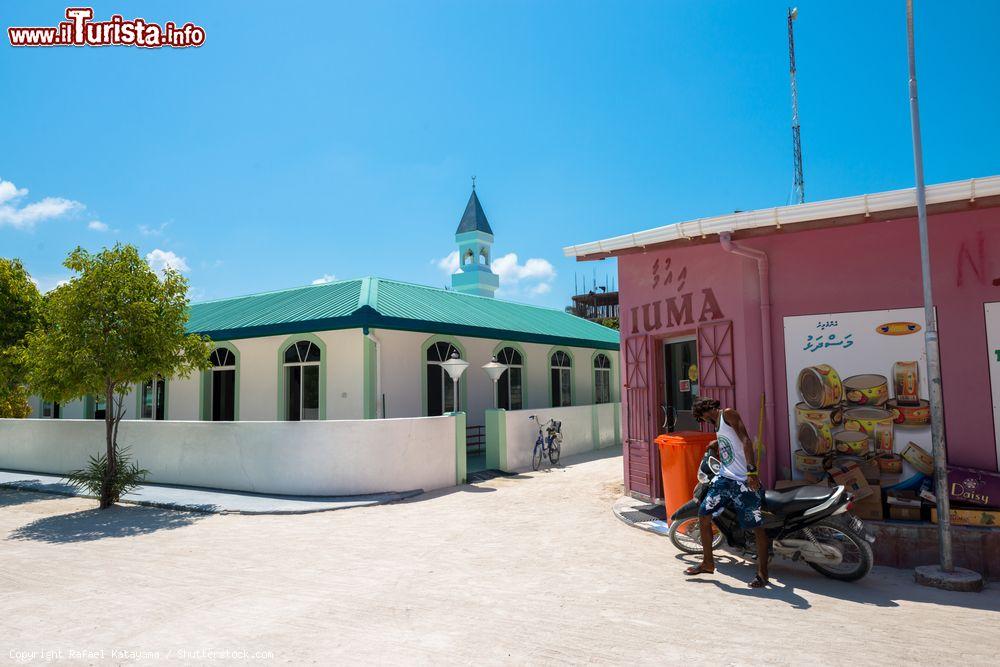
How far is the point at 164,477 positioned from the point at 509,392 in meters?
8.86

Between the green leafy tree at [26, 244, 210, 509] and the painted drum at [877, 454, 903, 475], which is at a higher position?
the green leafy tree at [26, 244, 210, 509]

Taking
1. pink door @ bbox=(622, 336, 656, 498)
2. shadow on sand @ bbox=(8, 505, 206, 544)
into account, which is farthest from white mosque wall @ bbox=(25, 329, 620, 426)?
pink door @ bbox=(622, 336, 656, 498)

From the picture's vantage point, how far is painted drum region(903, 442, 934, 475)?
6594 millimetres

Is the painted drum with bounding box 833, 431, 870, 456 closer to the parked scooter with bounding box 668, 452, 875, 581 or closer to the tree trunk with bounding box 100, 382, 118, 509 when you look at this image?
the parked scooter with bounding box 668, 452, 875, 581

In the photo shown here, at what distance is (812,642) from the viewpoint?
4281 millimetres

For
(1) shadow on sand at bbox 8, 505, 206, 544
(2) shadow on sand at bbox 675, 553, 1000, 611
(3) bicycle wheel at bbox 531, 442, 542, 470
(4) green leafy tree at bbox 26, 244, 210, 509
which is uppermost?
(4) green leafy tree at bbox 26, 244, 210, 509

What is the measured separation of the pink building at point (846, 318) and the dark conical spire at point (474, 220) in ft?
66.5

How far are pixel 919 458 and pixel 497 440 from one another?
26.5ft

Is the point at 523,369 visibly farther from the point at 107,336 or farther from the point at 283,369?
the point at 107,336

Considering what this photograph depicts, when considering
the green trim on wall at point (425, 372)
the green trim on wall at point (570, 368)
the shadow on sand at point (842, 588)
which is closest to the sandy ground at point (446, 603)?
the shadow on sand at point (842, 588)

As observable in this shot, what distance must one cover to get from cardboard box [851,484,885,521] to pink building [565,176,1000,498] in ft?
1.36

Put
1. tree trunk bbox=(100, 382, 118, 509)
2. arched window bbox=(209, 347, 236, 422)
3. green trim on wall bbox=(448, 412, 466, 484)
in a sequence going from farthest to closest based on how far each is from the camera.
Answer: arched window bbox=(209, 347, 236, 422) → green trim on wall bbox=(448, 412, 466, 484) → tree trunk bbox=(100, 382, 118, 509)

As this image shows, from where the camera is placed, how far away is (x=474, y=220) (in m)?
28.4

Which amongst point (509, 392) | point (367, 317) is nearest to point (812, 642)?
point (367, 317)
